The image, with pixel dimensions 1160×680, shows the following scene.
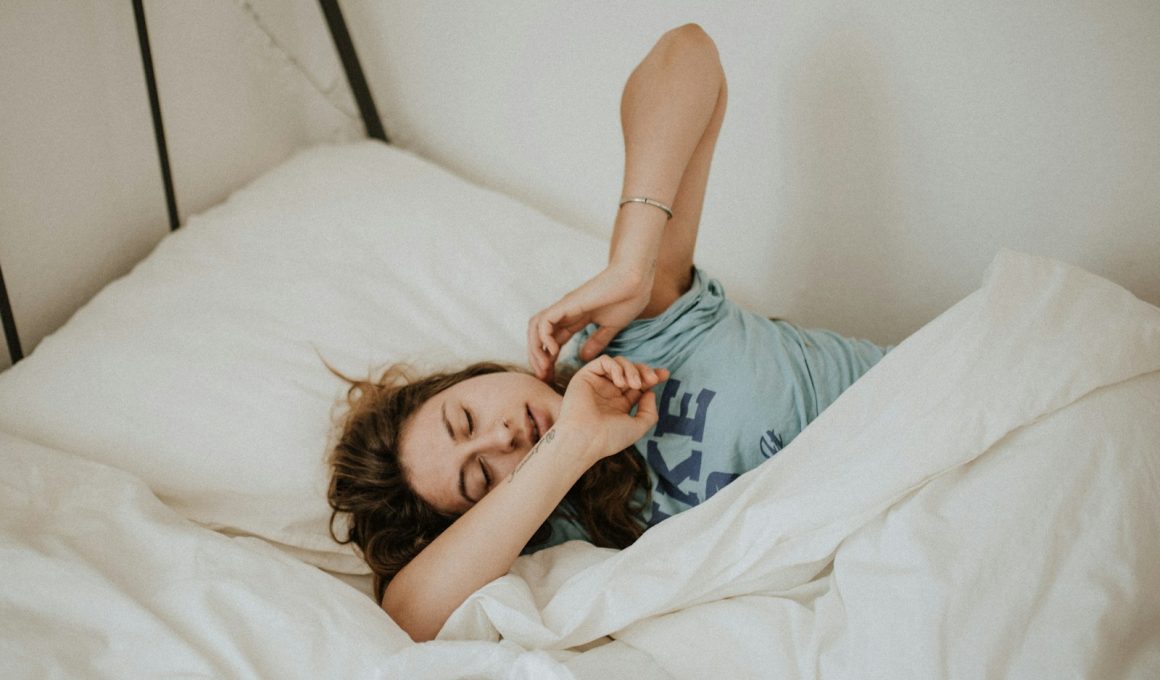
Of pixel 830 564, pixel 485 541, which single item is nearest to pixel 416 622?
pixel 485 541

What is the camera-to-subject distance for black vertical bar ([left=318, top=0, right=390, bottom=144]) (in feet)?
5.02

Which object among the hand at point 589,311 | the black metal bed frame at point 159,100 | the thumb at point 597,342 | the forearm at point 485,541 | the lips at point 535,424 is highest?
the black metal bed frame at point 159,100

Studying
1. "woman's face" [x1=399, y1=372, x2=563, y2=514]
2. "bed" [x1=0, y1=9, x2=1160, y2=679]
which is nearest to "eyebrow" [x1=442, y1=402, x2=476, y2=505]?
"woman's face" [x1=399, y1=372, x2=563, y2=514]

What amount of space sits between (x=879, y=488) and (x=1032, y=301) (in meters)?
0.31

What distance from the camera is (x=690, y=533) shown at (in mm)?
841

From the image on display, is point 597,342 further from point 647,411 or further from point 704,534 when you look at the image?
point 704,534

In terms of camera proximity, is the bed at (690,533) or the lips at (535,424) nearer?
the bed at (690,533)

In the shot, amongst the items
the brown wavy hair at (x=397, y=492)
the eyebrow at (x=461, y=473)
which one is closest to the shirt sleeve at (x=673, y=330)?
the brown wavy hair at (x=397, y=492)

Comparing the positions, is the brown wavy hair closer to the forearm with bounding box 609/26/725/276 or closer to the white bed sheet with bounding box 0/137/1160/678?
the white bed sheet with bounding box 0/137/1160/678

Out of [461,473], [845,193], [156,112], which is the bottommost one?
[461,473]

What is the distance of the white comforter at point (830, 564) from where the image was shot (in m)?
0.67

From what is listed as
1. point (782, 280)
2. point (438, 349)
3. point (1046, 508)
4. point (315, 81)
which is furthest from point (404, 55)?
point (1046, 508)

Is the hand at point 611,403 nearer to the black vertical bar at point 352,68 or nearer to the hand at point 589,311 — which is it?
the hand at point 589,311

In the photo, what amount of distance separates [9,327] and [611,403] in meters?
0.85
